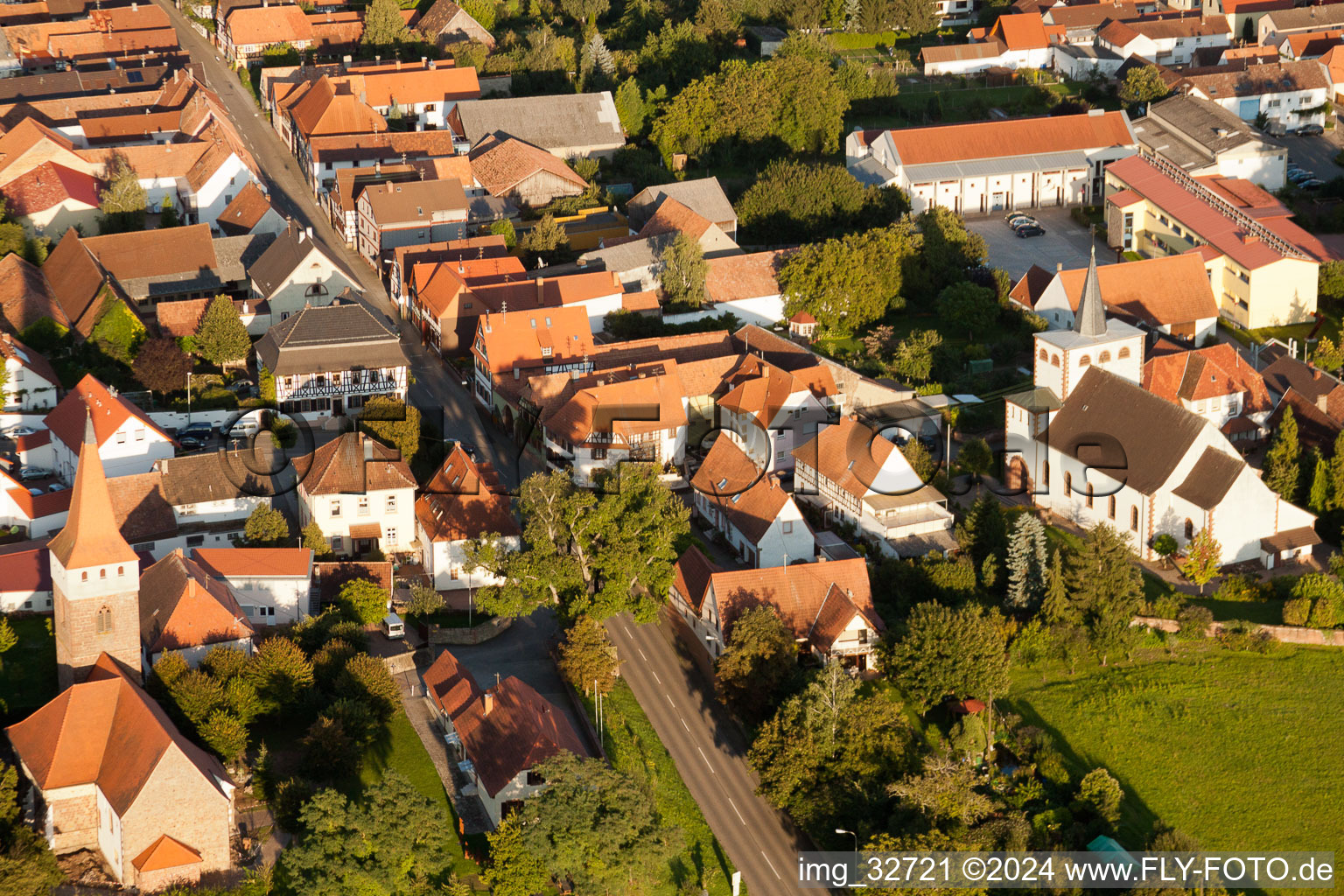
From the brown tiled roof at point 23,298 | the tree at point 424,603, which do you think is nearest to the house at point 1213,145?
the tree at point 424,603

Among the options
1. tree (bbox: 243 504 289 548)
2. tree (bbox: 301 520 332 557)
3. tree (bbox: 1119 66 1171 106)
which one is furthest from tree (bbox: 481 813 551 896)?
tree (bbox: 1119 66 1171 106)

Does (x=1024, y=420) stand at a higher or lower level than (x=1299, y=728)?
higher

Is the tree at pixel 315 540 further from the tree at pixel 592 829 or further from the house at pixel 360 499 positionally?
the tree at pixel 592 829

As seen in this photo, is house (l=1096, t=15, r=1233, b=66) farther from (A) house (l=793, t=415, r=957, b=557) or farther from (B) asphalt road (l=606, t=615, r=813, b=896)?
(B) asphalt road (l=606, t=615, r=813, b=896)

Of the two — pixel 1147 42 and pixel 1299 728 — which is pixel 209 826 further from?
pixel 1147 42

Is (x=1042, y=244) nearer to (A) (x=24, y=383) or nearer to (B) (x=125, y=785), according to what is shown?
(A) (x=24, y=383)

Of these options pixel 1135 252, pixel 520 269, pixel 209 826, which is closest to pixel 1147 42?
pixel 1135 252

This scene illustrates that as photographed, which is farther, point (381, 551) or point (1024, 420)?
point (1024, 420)

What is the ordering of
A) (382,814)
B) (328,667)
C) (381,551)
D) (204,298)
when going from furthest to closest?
(204,298) → (381,551) → (328,667) → (382,814)
